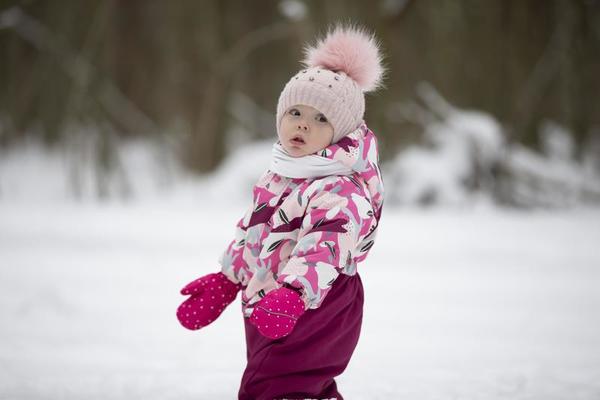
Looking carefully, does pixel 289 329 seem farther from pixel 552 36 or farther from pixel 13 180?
pixel 13 180

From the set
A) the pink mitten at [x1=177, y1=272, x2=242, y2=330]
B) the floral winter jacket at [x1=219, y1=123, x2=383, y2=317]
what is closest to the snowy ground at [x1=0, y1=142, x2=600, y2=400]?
the pink mitten at [x1=177, y1=272, x2=242, y2=330]

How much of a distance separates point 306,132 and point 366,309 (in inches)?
68.7

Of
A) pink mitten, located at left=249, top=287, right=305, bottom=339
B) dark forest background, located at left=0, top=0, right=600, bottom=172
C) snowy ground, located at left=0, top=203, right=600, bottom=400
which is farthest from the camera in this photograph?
dark forest background, located at left=0, top=0, right=600, bottom=172

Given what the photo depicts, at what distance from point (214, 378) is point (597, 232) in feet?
12.7

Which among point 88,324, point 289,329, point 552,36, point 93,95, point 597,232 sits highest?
point 552,36

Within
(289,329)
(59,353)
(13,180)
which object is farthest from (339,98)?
(13,180)

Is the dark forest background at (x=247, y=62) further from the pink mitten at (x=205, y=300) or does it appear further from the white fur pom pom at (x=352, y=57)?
the pink mitten at (x=205, y=300)

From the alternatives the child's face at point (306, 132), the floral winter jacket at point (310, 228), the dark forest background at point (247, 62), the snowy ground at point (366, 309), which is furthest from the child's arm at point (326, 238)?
the dark forest background at point (247, 62)

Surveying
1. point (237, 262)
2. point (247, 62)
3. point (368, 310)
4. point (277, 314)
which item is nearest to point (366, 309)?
point (368, 310)

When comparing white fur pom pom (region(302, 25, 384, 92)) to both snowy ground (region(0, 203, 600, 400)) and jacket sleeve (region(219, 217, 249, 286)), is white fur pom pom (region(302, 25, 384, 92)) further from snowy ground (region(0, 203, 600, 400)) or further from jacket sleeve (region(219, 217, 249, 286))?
snowy ground (region(0, 203, 600, 400))

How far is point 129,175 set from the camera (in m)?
6.72

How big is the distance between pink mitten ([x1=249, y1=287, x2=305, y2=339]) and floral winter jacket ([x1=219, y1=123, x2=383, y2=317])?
0.04 metres

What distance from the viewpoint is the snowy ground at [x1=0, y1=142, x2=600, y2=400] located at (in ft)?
6.12

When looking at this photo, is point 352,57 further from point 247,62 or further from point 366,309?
point 247,62
